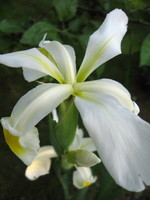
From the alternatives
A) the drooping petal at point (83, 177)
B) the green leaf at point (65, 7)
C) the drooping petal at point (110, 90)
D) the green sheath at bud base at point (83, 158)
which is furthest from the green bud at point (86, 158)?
the green leaf at point (65, 7)

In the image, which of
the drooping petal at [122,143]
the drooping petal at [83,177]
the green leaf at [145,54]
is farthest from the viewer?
the drooping petal at [83,177]

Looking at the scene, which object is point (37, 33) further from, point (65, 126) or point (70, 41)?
point (65, 126)

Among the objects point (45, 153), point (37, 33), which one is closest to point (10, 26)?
point (37, 33)

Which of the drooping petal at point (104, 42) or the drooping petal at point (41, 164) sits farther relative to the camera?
the drooping petal at point (41, 164)

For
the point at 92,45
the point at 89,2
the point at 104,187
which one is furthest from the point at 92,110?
the point at 89,2

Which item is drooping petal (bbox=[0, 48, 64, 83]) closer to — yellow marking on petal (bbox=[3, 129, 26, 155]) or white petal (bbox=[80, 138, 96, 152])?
yellow marking on petal (bbox=[3, 129, 26, 155])

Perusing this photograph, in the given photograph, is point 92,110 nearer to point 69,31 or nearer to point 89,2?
point 69,31

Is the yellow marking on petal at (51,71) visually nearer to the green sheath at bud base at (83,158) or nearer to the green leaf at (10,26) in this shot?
the green sheath at bud base at (83,158)
